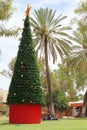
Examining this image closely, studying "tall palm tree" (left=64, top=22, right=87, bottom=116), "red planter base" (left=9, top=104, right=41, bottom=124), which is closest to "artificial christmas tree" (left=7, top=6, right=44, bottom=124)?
"red planter base" (left=9, top=104, right=41, bottom=124)

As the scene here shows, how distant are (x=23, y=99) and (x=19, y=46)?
4.67 m

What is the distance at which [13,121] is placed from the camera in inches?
1262

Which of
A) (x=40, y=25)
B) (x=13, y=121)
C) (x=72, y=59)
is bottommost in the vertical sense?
(x=13, y=121)

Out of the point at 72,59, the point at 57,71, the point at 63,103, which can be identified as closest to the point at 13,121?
the point at 72,59

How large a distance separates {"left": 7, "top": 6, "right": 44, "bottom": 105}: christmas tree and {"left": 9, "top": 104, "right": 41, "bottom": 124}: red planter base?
0.40 meters

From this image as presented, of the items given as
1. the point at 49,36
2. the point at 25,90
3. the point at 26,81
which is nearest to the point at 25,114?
the point at 25,90

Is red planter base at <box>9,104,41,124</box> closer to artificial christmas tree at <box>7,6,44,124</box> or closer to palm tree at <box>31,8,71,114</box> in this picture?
artificial christmas tree at <box>7,6,44,124</box>

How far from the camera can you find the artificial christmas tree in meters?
31.8

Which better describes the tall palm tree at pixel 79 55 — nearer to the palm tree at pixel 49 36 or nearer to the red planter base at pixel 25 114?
the palm tree at pixel 49 36

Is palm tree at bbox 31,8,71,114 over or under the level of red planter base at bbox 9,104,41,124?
over

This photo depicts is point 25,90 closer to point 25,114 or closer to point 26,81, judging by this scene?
point 26,81

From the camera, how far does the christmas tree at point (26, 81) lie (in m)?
32.2

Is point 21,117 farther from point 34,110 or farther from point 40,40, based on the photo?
point 40,40

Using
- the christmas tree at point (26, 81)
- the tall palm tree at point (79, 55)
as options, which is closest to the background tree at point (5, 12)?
the christmas tree at point (26, 81)
